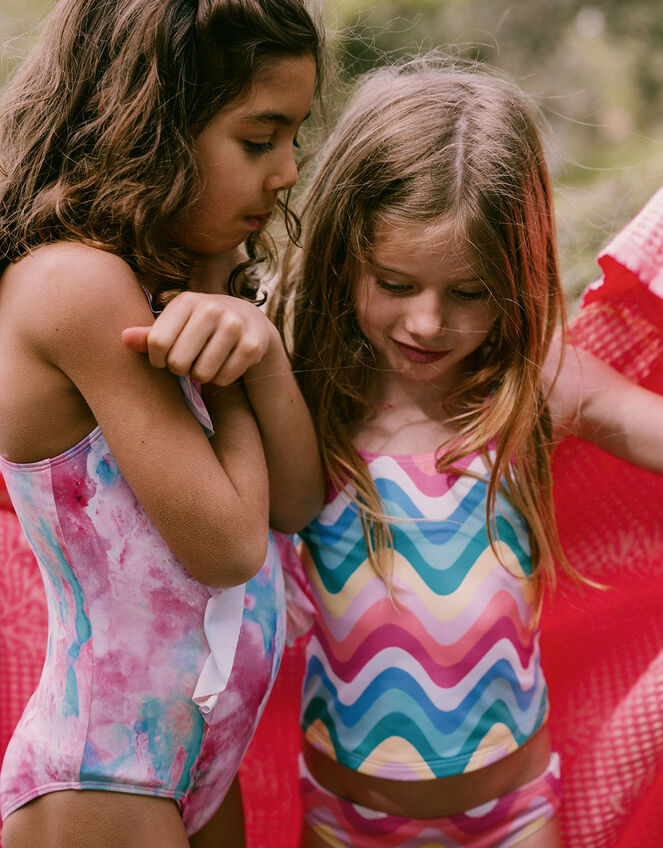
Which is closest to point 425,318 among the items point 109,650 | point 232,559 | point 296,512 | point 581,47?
point 296,512

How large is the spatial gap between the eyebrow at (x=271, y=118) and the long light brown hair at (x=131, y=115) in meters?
0.03

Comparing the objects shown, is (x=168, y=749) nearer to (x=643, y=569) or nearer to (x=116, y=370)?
(x=116, y=370)

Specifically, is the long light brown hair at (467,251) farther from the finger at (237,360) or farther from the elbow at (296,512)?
the finger at (237,360)

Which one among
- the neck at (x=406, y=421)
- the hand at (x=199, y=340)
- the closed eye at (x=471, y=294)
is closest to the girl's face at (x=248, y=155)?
the hand at (x=199, y=340)

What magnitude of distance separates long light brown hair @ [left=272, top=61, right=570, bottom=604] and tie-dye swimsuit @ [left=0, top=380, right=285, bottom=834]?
1.18 feet


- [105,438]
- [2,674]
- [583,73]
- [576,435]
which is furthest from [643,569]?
[583,73]

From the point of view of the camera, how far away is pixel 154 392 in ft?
3.57

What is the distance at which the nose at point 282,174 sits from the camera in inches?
48.2

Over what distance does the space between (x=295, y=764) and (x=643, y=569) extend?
71 cm

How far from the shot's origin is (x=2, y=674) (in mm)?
1638

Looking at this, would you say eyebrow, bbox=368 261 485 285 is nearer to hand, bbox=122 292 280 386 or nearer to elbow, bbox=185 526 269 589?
hand, bbox=122 292 280 386

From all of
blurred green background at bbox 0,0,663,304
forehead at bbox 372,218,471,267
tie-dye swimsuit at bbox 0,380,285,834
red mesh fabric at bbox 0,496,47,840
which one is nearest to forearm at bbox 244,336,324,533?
tie-dye swimsuit at bbox 0,380,285,834

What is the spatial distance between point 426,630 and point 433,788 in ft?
0.79

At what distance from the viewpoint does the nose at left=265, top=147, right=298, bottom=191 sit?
122 cm
